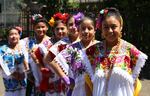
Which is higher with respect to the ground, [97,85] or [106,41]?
[106,41]

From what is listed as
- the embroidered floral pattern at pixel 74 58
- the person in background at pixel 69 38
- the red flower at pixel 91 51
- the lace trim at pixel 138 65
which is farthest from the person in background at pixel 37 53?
the lace trim at pixel 138 65

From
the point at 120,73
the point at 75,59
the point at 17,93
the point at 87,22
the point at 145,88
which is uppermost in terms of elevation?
the point at 87,22

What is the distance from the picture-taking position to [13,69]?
6445mm

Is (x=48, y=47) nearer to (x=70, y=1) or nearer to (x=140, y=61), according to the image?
(x=140, y=61)

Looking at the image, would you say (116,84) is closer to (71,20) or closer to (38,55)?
(71,20)

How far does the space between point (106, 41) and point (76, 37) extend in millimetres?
1421

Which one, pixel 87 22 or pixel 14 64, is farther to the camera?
pixel 14 64

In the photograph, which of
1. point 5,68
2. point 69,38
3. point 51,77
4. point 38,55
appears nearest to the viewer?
point 69,38

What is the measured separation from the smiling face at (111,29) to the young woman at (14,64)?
9.34ft

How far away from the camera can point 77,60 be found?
4.90 m

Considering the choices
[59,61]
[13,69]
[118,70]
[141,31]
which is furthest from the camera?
[141,31]

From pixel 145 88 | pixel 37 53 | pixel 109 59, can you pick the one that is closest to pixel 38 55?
pixel 37 53

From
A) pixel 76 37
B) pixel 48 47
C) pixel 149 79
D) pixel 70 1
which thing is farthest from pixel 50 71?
pixel 70 1

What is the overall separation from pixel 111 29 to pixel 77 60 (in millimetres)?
1247
